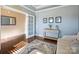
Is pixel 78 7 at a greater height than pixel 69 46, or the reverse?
pixel 78 7

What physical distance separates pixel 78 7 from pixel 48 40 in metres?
0.63

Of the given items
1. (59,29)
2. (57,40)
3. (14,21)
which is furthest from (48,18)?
(14,21)

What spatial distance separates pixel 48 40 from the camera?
4.51 feet

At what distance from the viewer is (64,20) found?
1.35 meters

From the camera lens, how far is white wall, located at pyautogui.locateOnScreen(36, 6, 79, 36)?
130 centimetres

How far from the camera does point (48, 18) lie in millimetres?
1354

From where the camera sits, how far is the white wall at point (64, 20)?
4.25 ft
